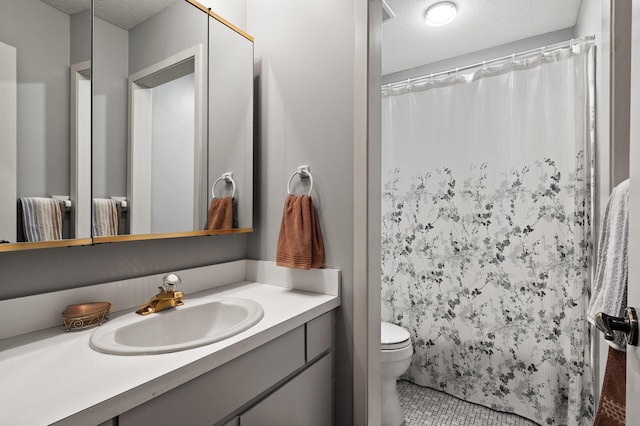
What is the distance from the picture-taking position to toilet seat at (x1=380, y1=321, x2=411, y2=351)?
178cm

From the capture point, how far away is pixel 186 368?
2.33 feet

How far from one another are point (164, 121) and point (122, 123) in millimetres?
165

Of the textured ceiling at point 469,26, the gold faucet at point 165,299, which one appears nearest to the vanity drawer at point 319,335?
the gold faucet at point 165,299

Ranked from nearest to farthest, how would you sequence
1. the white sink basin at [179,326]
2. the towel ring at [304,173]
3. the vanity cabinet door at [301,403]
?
1. the white sink basin at [179,326]
2. the vanity cabinet door at [301,403]
3. the towel ring at [304,173]

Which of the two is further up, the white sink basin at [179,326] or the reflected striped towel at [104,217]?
the reflected striped towel at [104,217]

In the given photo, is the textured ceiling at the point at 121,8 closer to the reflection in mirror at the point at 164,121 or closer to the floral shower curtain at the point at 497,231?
the reflection in mirror at the point at 164,121

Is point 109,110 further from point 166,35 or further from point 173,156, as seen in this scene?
point 166,35

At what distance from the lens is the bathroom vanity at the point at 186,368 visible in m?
0.60

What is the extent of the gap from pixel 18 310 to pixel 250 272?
830mm

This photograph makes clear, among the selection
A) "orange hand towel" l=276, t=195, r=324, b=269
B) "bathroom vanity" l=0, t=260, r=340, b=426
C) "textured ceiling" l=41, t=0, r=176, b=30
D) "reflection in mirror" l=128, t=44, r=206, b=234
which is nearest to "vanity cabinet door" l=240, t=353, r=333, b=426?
"bathroom vanity" l=0, t=260, r=340, b=426

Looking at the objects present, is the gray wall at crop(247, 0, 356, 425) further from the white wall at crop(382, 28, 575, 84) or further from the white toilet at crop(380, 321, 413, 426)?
the white wall at crop(382, 28, 575, 84)

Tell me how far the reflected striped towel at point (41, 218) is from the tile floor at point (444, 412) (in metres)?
1.95

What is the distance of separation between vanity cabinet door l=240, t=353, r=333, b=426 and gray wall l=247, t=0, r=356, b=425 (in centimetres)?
8

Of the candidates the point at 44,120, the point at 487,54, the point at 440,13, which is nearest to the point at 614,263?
the point at 44,120
